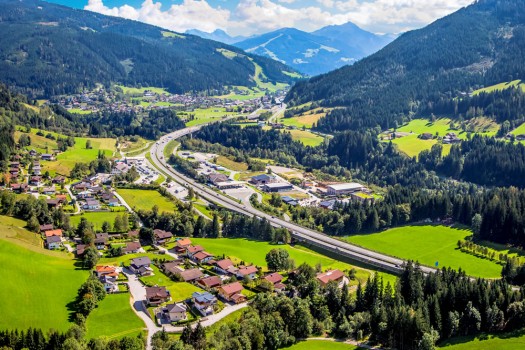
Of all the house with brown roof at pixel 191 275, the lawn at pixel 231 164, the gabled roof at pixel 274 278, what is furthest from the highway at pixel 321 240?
the lawn at pixel 231 164

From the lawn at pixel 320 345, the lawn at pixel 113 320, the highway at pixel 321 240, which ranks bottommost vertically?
the lawn at pixel 113 320

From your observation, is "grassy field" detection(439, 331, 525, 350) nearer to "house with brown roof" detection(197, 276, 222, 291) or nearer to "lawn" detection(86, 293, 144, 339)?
"house with brown roof" detection(197, 276, 222, 291)

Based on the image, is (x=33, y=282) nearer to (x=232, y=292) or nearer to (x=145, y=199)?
(x=232, y=292)

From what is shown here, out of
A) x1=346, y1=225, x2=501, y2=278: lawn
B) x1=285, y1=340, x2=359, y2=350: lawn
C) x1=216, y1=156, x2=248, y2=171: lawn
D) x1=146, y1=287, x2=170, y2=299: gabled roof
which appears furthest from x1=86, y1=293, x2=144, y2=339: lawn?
x1=216, y1=156, x2=248, y2=171: lawn

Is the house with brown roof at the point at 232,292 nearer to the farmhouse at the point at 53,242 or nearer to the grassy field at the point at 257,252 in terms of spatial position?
the grassy field at the point at 257,252

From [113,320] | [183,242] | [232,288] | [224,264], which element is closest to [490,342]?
[232,288]

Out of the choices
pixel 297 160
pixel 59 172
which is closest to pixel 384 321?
pixel 59 172

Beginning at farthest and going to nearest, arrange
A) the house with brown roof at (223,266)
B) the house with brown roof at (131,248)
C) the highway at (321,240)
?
the house with brown roof at (131,248)
the highway at (321,240)
the house with brown roof at (223,266)
